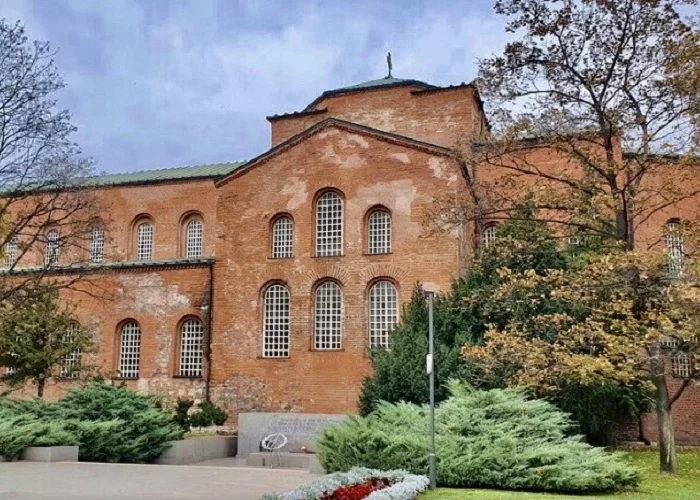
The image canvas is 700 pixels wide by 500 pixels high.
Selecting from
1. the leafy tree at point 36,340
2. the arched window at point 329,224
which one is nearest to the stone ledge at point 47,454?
the leafy tree at point 36,340

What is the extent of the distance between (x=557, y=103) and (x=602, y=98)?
1.00 metres

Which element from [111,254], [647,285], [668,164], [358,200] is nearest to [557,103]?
[668,164]

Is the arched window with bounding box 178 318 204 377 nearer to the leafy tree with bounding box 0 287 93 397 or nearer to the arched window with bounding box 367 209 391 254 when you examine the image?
the leafy tree with bounding box 0 287 93 397

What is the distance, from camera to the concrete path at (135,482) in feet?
40.1

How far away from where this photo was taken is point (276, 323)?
2766 centimetres

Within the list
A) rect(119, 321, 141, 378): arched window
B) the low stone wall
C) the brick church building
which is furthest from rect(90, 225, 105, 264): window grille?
the low stone wall

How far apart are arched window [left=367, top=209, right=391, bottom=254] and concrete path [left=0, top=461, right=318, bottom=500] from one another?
1177 centimetres

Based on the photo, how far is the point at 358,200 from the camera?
1069 inches

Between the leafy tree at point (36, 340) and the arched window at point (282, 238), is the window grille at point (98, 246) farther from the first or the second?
the arched window at point (282, 238)

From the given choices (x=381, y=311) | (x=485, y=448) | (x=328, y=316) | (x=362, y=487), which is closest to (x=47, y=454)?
(x=362, y=487)

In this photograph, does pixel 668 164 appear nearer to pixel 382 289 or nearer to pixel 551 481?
pixel 551 481

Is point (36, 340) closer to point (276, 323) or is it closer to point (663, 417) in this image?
point (276, 323)

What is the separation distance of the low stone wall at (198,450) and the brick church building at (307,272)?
360 cm

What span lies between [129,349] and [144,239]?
9065 millimetres
